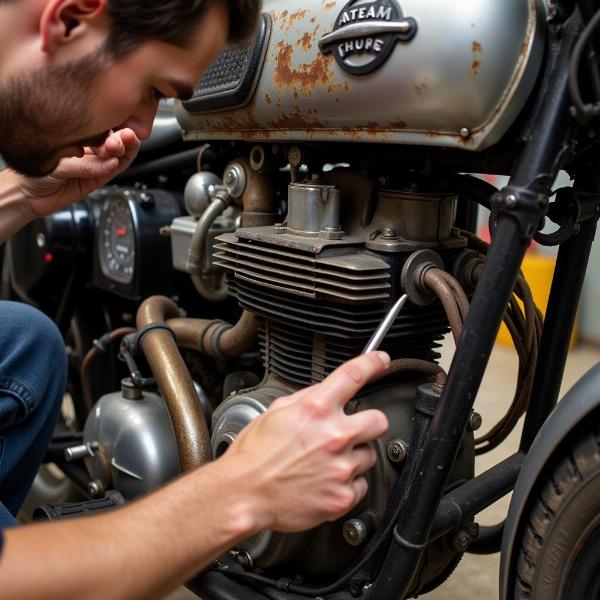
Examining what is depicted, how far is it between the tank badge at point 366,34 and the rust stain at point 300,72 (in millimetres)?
18

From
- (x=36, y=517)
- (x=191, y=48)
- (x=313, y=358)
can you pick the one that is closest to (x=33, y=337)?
(x=36, y=517)

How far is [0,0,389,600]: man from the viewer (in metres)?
0.52

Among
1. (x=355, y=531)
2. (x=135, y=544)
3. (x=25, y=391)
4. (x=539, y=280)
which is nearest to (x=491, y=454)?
(x=355, y=531)

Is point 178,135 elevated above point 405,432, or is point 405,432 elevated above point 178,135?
point 178,135

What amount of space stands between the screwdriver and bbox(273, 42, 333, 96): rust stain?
0.87 ft

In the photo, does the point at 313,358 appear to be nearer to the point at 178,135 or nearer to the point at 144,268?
the point at 144,268

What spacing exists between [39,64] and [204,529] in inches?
17.1

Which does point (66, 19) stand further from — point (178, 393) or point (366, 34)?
point (178, 393)

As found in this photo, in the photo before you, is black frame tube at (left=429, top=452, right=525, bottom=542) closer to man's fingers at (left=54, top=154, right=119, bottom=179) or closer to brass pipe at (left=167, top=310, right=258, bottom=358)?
brass pipe at (left=167, top=310, right=258, bottom=358)

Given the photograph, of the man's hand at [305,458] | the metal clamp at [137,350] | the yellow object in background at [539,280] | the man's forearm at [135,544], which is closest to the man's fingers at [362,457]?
the man's hand at [305,458]

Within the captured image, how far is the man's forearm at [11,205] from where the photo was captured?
3.44 ft

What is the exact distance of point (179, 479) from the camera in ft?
1.96

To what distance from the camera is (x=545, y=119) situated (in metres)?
0.66

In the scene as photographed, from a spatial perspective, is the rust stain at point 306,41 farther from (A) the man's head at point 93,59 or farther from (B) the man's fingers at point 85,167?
(B) the man's fingers at point 85,167
